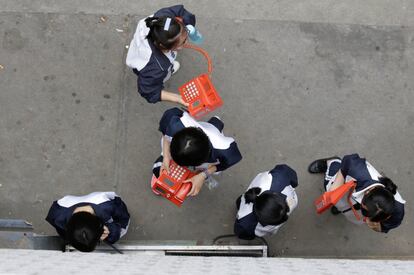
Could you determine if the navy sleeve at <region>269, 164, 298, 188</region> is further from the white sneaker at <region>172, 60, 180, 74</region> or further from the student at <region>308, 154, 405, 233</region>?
the white sneaker at <region>172, 60, 180, 74</region>

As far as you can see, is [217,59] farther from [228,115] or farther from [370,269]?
[370,269]

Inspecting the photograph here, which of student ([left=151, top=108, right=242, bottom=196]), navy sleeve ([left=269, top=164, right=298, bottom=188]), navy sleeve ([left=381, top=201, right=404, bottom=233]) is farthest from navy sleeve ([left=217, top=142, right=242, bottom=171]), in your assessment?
navy sleeve ([left=381, top=201, right=404, bottom=233])

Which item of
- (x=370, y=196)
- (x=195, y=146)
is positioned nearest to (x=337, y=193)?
(x=370, y=196)

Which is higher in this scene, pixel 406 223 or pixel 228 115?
pixel 228 115

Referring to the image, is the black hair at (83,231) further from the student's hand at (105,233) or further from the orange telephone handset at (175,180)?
the orange telephone handset at (175,180)

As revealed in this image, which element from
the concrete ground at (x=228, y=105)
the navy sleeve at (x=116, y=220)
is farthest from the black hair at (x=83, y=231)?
the concrete ground at (x=228, y=105)

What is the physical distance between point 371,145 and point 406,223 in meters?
0.72

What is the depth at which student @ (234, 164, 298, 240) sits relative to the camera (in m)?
3.07

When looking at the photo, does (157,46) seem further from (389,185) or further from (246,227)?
(389,185)

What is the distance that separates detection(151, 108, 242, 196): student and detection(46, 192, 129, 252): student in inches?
18.5

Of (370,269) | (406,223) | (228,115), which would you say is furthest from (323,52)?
(370,269)

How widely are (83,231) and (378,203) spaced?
6.27 feet

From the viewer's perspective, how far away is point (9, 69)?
4.12 meters

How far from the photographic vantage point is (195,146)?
2.91 m
